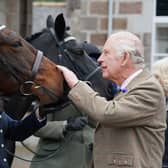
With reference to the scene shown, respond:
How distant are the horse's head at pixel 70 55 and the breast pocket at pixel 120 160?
4.47ft

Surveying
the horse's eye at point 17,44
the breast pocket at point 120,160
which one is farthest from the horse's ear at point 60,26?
Answer: the breast pocket at point 120,160

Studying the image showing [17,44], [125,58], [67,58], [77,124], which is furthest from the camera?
[67,58]

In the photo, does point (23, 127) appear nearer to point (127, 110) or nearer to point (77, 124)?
point (77, 124)

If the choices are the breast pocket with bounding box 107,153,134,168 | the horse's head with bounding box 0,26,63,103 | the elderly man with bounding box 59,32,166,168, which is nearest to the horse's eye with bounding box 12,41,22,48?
the horse's head with bounding box 0,26,63,103

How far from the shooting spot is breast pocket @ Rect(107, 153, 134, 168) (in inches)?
125

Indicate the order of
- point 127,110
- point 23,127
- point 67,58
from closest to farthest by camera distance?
point 127,110
point 23,127
point 67,58

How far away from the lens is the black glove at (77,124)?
427 cm

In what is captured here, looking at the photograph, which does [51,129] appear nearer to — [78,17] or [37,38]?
[37,38]

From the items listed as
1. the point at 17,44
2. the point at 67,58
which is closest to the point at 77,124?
the point at 67,58

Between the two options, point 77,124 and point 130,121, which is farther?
point 77,124

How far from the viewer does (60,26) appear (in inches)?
181

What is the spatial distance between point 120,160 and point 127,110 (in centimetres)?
24

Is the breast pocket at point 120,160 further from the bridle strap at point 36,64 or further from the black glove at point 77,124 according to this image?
the black glove at point 77,124

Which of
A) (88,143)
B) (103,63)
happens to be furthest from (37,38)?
(103,63)
